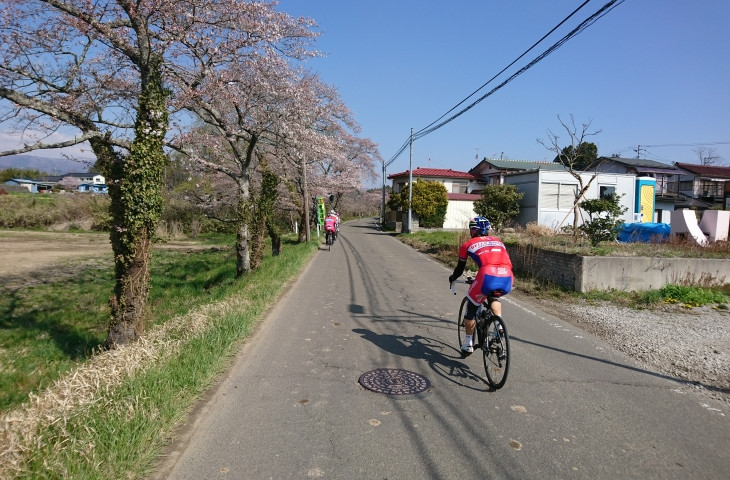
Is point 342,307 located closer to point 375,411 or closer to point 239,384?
point 239,384

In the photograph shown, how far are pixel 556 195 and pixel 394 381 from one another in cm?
3188

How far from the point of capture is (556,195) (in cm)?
3388

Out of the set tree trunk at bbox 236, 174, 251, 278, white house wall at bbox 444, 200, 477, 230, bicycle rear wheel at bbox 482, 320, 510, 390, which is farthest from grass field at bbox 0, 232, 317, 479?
white house wall at bbox 444, 200, 477, 230

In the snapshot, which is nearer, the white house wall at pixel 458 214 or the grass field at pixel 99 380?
the grass field at pixel 99 380

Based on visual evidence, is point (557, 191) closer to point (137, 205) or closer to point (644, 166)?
point (644, 166)

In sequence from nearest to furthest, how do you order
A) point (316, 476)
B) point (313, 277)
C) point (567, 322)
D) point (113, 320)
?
1. point (316, 476)
2. point (113, 320)
3. point (567, 322)
4. point (313, 277)

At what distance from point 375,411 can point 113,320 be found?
17.2 ft

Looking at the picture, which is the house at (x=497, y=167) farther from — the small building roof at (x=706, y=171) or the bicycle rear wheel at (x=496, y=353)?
the bicycle rear wheel at (x=496, y=353)

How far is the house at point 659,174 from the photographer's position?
40.7 m

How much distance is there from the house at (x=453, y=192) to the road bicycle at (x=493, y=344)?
36.8 meters

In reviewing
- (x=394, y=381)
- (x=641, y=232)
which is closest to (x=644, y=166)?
(x=641, y=232)

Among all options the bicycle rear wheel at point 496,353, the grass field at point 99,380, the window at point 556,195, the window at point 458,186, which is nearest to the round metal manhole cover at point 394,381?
the bicycle rear wheel at point 496,353

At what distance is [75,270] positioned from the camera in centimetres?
1883

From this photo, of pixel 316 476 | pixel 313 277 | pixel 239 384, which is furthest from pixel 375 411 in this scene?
pixel 313 277
